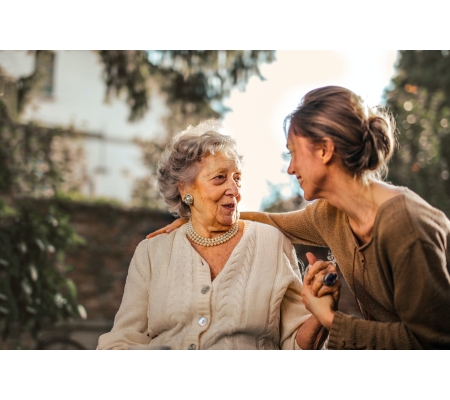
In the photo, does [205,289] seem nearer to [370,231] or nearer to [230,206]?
[230,206]

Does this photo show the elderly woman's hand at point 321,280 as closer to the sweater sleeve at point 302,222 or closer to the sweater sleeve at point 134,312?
the sweater sleeve at point 302,222

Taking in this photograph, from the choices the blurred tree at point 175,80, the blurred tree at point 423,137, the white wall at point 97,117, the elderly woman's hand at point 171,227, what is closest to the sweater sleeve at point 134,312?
the elderly woman's hand at point 171,227

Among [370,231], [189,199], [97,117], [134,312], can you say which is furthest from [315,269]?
Answer: [97,117]

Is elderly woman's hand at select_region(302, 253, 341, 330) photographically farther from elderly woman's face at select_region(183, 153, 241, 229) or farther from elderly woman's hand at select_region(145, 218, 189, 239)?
elderly woman's hand at select_region(145, 218, 189, 239)

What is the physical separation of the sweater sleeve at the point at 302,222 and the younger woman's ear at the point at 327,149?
31 centimetres

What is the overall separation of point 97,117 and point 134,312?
3953mm

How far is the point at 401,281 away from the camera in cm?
207

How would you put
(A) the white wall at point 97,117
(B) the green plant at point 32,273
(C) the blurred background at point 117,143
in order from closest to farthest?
(C) the blurred background at point 117,143 < (B) the green plant at point 32,273 < (A) the white wall at point 97,117

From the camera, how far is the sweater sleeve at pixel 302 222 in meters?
2.49

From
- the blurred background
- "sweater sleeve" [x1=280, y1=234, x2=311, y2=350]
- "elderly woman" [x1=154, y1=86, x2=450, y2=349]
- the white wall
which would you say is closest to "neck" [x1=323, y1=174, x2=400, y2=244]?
"elderly woman" [x1=154, y1=86, x2=450, y2=349]

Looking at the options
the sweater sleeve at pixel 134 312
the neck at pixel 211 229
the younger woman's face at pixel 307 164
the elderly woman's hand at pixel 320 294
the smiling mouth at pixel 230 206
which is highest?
the younger woman's face at pixel 307 164

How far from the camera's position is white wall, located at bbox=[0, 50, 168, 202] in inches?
213
